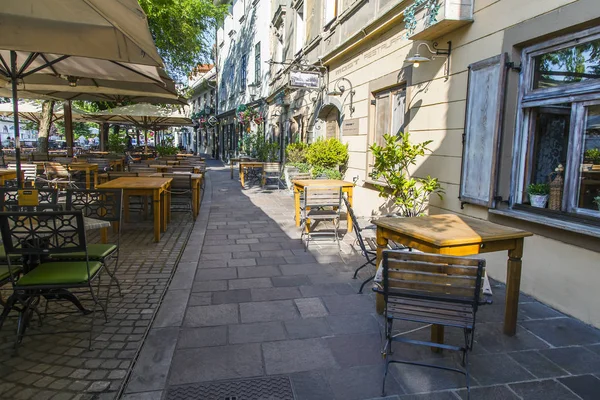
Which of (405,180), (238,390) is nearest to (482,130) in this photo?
(405,180)

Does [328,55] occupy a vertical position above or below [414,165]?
above

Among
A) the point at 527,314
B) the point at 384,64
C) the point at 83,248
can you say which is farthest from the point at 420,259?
the point at 384,64

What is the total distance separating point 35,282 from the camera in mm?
2893

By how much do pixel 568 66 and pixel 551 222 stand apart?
1490mm

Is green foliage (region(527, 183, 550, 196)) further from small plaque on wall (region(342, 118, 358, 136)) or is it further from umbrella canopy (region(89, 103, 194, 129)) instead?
umbrella canopy (region(89, 103, 194, 129))

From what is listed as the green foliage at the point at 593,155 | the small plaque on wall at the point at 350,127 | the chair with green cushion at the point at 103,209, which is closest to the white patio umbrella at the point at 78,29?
the chair with green cushion at the point at 103,209

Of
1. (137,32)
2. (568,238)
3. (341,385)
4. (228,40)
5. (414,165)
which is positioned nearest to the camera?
(341,385)

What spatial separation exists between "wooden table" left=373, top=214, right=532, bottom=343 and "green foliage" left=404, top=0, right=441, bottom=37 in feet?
9.87

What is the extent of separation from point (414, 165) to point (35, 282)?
5268 mm

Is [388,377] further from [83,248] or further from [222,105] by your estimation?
[222,105]

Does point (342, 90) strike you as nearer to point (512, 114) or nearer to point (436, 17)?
point (436, 17)

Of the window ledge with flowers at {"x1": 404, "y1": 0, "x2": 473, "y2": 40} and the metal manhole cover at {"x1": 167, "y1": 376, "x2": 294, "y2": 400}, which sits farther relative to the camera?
the window ledge with flowers at {"x1": 404, "y1": 0, "x2": 473, "y2": 40}

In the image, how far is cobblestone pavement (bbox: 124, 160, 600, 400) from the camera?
8.45 feet

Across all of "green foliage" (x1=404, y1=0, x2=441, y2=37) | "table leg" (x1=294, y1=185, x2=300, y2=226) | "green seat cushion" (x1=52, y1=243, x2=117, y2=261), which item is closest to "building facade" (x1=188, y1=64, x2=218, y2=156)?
"table leg" (x1=294, y1=185, x2=300, y2=226)
